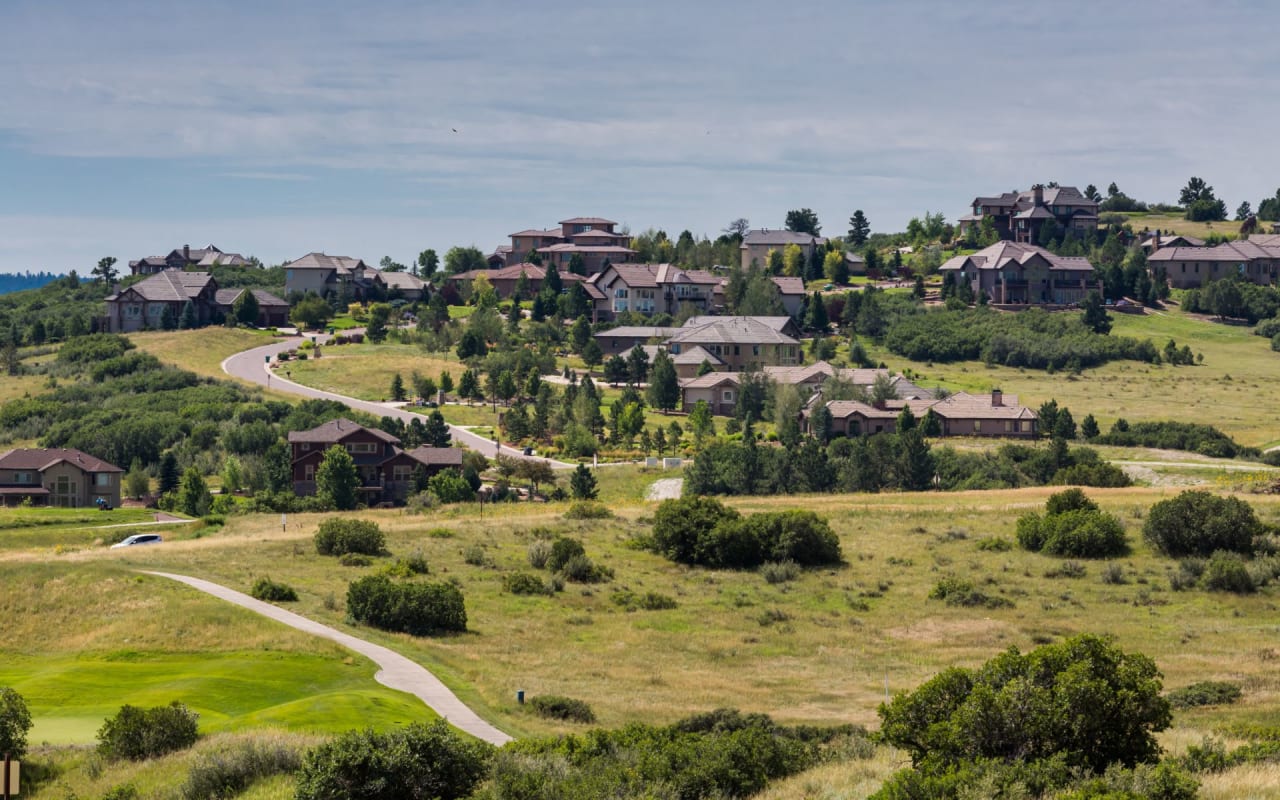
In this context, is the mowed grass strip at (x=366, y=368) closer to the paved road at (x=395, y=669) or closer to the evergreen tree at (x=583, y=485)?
the evergreen tree at (x=583, y=485)

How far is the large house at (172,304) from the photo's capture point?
161 metres

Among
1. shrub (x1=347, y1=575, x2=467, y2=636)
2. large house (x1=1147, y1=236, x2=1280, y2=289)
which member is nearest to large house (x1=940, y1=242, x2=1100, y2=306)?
large house (x1=1147, y1=236, x2=1280, y2=289)

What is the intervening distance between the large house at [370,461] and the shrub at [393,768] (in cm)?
7191

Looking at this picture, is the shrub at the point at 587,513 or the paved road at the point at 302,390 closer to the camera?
the shrub at the point at 587,513

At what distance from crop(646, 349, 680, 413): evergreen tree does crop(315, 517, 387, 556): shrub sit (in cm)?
6026

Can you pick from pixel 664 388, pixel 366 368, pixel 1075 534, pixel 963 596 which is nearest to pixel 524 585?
pixel 963 596

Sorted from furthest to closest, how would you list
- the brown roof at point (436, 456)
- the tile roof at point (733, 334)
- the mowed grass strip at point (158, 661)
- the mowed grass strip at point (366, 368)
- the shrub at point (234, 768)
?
1. the tile roof at point (733, 334)
2. the mowed grass strip at point (366, 368)
3. the brown roof at point (436, 456)
4. the mowed grass strip at point (158, 661)
5. the shrub at point (234, 768)

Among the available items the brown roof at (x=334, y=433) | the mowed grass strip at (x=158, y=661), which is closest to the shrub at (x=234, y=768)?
the mowed grass strip at (x=158, y=661)

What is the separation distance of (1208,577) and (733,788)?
3960 cm

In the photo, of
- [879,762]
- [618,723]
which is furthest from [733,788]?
[618,723]

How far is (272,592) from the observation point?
53.2 m

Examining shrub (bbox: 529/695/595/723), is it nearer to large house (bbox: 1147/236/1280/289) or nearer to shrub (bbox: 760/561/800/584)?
shrub (bbox: 760/561/800/584)

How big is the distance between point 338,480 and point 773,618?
43161 millimetres

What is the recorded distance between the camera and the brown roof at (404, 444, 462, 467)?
97812 millimetres
